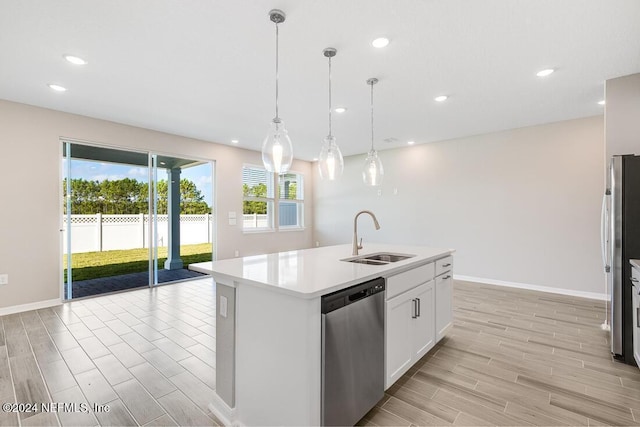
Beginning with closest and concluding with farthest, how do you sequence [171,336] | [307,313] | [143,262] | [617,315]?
1. [307,313]
2. [617,315]
3. [171,336]
4. [143,262]

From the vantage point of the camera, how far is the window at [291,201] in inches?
291

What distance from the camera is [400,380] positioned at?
2189 millimetres

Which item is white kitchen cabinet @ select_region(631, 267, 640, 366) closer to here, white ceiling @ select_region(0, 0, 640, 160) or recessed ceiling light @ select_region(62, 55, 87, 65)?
white ceiling @ select_region(0, 0, 640, 160)

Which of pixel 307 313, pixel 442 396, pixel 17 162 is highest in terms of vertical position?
pixel 17 162

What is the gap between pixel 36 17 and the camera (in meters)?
2.12

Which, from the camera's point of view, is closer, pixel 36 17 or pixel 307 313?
pixel 307 313

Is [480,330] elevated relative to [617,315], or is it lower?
lower

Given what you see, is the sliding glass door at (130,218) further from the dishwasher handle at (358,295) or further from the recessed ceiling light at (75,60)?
the dishwasher handle at (358,295)

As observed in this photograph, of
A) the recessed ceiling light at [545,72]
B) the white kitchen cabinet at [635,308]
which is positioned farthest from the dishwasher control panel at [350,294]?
the recessed ceiling light at [545,72]

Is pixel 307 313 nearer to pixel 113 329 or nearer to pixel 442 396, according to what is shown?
pixel 442 396

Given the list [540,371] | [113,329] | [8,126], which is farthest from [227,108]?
[540,371]

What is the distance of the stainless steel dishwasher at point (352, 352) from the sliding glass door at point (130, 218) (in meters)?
4.53

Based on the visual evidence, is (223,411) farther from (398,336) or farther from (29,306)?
(29,306)

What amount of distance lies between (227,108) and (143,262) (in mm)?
3128
